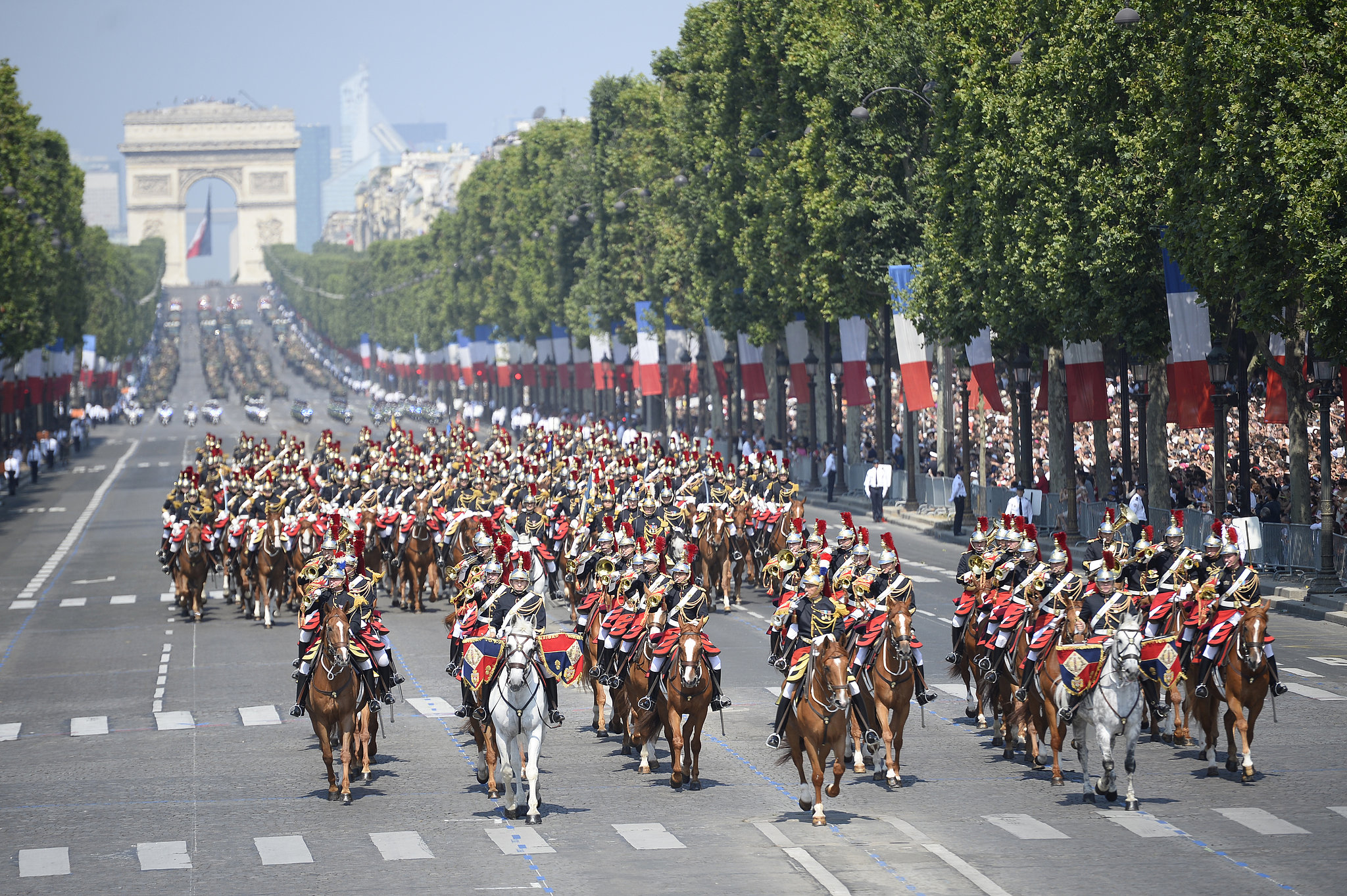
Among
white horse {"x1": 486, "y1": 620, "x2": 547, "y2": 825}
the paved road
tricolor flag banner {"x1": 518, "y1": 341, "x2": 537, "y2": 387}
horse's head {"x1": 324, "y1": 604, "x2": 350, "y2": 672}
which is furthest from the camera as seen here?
tricolor flag banner {"x1": 518, "y1": 341, "x2": 537, "y2": 387}

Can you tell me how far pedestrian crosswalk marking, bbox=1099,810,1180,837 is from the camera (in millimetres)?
19797

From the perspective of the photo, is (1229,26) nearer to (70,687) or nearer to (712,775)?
(712,775)

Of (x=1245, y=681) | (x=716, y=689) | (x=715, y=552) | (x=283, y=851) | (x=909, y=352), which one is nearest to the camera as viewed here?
(x=283, y=851)

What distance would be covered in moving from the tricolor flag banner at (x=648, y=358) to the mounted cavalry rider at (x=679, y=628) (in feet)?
225

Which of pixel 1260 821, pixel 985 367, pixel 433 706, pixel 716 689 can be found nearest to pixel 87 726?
pixel 433 706

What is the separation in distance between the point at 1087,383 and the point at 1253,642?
3032 cm

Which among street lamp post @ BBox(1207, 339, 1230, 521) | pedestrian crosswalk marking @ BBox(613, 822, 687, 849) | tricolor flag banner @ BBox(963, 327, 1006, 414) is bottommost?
pedestrian crosswalk marking @ BBox(613, 822, 687, 849)

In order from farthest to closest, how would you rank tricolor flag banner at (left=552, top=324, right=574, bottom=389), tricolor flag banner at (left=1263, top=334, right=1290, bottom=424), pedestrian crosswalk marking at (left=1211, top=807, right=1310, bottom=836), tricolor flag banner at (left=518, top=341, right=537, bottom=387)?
tricolor flag banner at (left=518, top=341, right=537, bottom=387) → tricolor flag banner at (left=552, top=324, right=574, bottom=389) → tricolor flag banner at (left=1263, top=334, right=1290, bottom=424) → pedestrian crosswalk marking at (left=1211, top=807, right=1310, bottom=836)

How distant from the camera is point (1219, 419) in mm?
43750

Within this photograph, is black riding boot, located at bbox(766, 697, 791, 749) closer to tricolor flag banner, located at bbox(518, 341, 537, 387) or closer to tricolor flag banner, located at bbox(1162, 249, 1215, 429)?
tricolor flag banner, located at bbox(1162, 249, 1215, 429)

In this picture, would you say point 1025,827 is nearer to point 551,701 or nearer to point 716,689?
point 716,689

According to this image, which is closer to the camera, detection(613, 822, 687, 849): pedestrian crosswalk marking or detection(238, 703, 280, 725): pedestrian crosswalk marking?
detection(613, 822, 687, 849): pedestrian crosswalk marking

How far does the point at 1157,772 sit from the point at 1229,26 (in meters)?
19.4

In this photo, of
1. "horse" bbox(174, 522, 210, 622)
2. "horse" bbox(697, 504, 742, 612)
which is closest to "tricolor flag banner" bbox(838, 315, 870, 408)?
"horse" bbox(697, 504, 742, 612)
